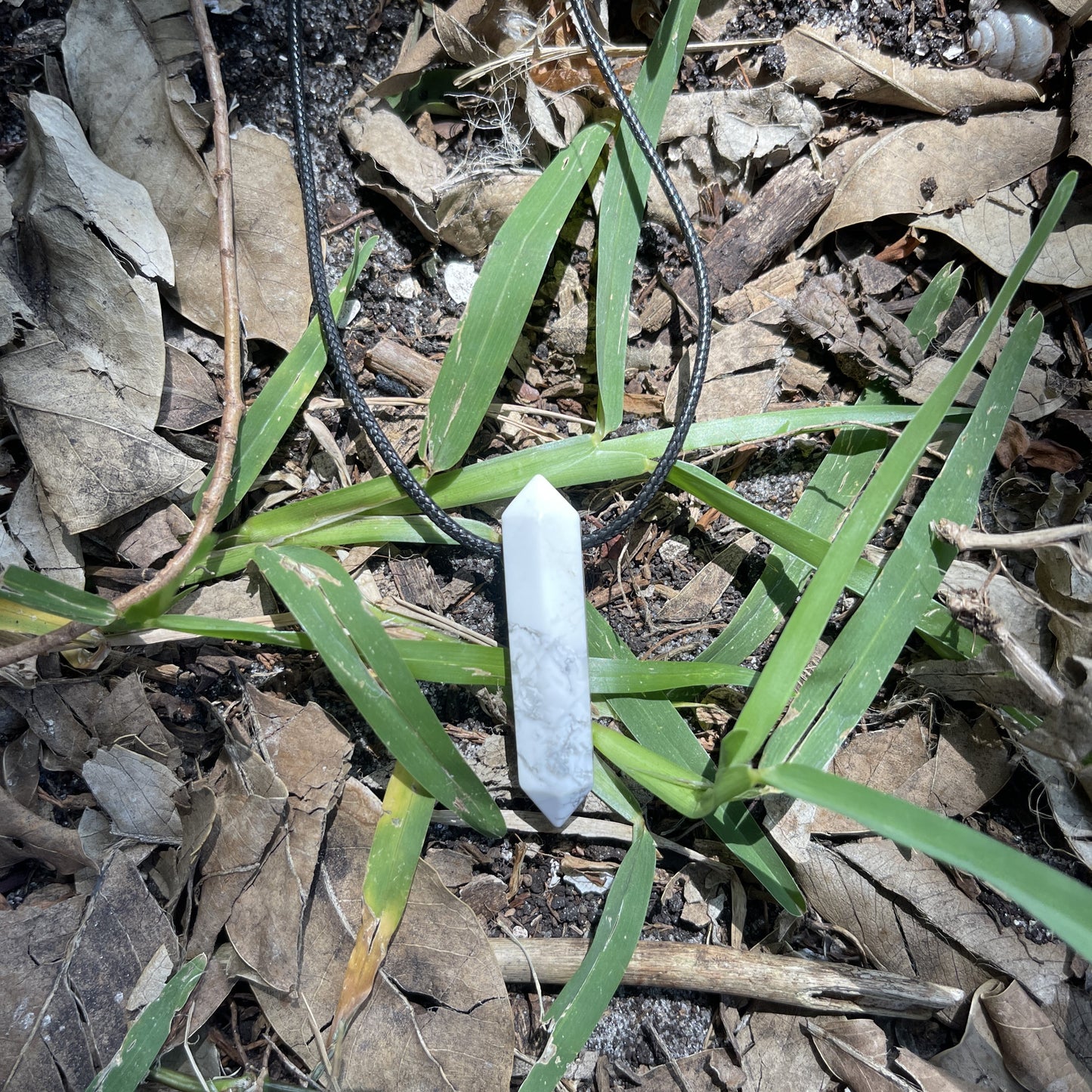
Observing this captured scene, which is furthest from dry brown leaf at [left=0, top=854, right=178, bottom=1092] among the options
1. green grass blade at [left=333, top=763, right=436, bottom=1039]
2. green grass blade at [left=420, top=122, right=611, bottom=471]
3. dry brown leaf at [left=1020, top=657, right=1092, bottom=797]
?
dry brown leaf at [left=1020, top=657, right=1092, bottom=797]

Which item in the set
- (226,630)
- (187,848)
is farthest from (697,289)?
(187,848)

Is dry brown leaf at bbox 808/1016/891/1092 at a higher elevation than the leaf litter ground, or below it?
below

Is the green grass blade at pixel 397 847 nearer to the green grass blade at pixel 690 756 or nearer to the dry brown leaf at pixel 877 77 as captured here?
the green grass blade at pixel 690 756

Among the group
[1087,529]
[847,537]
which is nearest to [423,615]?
[847,537]

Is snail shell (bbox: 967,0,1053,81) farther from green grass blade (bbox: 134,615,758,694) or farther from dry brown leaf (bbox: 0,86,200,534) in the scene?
dry brown leaf (bbox: 0,86,200,534)

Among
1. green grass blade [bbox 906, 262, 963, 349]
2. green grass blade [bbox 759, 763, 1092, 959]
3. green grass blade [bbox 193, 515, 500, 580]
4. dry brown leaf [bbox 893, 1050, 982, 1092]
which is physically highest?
green grass blade [bbox 906, 262, 963, 349]

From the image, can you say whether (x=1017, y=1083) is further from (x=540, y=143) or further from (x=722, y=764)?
(x=540, y=143)
